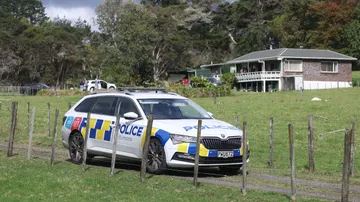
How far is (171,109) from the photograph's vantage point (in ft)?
45.2

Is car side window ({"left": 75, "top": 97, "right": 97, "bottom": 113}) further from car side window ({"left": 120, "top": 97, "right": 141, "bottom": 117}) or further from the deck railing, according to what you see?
the deck railing

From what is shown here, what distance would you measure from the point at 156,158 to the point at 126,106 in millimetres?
1879

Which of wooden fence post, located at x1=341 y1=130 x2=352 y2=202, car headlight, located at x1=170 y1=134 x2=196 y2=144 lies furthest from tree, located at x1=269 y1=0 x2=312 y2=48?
wooden fence post, located at x1=341 y1=130 x2=352 y2=202

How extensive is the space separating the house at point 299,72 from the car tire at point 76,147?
4694cm

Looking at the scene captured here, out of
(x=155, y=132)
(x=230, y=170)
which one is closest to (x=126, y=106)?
(x=155, y=132)

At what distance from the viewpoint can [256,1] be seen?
285 ft

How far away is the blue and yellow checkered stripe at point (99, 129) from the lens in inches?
545

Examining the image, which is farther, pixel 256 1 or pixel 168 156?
pixel 256 1

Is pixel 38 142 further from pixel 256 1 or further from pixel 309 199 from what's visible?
pixel 256 1

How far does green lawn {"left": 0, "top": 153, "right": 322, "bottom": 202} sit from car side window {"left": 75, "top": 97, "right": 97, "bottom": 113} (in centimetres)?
241

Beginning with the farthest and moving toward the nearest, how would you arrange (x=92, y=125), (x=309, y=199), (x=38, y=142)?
1. (x=38, y=142)
2. (x=92, y=125)
3. (x=309, y=199)

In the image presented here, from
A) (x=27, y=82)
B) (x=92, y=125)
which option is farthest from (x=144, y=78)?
(x=92, y=125)

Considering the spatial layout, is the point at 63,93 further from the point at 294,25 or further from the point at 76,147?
the point at 76,147

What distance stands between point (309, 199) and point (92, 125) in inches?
250
